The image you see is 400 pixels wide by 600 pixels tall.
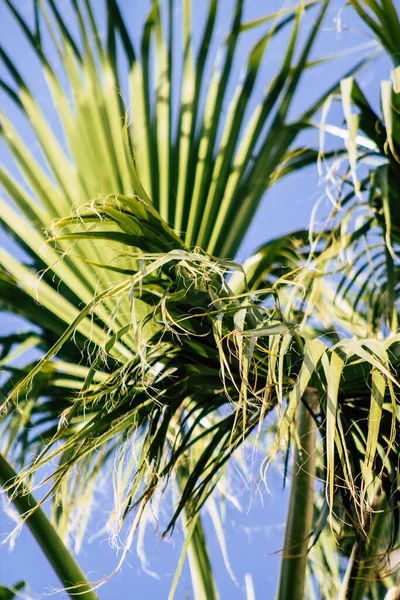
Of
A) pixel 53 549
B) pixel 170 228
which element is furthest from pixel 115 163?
pixel 53 549

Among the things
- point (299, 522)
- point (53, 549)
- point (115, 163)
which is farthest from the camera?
point (115, 163)

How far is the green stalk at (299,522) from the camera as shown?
78cm

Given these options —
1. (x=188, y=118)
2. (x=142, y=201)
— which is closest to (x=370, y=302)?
(x=188, y=118)

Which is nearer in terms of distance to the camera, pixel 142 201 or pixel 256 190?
pixel 142 201

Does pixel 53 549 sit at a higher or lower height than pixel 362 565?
higher

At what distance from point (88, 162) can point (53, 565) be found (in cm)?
54

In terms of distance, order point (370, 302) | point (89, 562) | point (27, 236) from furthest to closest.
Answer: point (89, 562)
point (370, 302)
point (27, 236)

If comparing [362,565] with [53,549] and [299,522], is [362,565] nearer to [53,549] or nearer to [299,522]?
[299,522]

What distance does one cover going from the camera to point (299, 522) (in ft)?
2.69

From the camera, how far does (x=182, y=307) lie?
2.23 feet

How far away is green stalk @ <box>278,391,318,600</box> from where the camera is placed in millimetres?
778

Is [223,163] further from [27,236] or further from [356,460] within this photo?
[356,460]

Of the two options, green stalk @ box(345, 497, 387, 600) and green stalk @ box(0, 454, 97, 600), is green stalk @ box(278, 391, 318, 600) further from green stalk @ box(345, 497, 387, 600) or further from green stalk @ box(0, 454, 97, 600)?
green stalk @ box(0, 454, 97, 600)

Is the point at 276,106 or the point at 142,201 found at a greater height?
the point at 276,106
